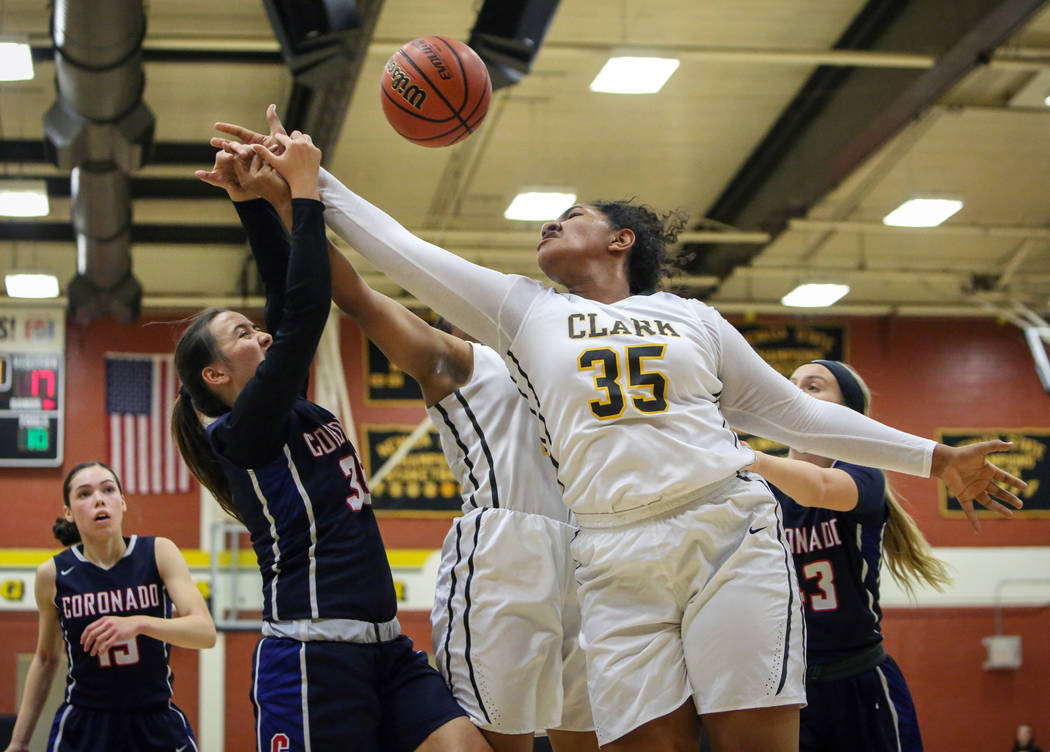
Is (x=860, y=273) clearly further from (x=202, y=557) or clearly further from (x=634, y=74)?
(x=202, y=557)

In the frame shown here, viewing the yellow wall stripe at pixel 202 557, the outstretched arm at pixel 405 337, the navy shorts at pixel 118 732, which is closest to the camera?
the outstretched arm at pixel 405 337

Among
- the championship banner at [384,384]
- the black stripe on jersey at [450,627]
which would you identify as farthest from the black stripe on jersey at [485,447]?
the championship banner at [384,384]

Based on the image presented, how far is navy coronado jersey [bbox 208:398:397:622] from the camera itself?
3104 millimetres

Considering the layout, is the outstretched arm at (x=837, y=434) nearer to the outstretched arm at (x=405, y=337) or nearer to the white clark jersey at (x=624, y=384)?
the white clark jersey at (x=624, y=384)

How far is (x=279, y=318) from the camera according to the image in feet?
10.7

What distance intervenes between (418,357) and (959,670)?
12650 mm

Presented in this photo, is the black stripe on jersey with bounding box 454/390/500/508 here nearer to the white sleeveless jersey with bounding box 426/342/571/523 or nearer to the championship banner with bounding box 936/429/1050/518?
the white sleeveless jersey with bounding box 426/342/571/523

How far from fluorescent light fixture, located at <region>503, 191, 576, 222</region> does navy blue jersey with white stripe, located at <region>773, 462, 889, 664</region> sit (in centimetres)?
656

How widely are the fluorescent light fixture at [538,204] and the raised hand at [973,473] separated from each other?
7458mm

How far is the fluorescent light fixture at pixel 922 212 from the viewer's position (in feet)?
36.3

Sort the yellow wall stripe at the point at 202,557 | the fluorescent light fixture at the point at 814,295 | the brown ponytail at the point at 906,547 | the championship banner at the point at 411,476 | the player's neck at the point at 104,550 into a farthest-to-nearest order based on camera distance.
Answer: the championship banner at the point at 411,476
the fluorescent light fixture at the point at 814,295
the yellow wall stripe at the point at 202,557
the player's neck at the point at 104,550
the brown ponytail at the point at 906,547

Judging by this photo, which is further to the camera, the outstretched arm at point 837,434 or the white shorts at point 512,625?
the outstretched arm at point 837,434

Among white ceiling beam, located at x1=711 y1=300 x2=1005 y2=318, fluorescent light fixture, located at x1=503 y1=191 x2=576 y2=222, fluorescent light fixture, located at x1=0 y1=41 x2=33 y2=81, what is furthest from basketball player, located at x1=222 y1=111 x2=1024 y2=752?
white ceiling beam, located at x1=711 y1=300 x2=1005 y2=318

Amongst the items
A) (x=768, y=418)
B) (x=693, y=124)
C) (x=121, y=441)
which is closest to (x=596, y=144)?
(x=693, y=124)
